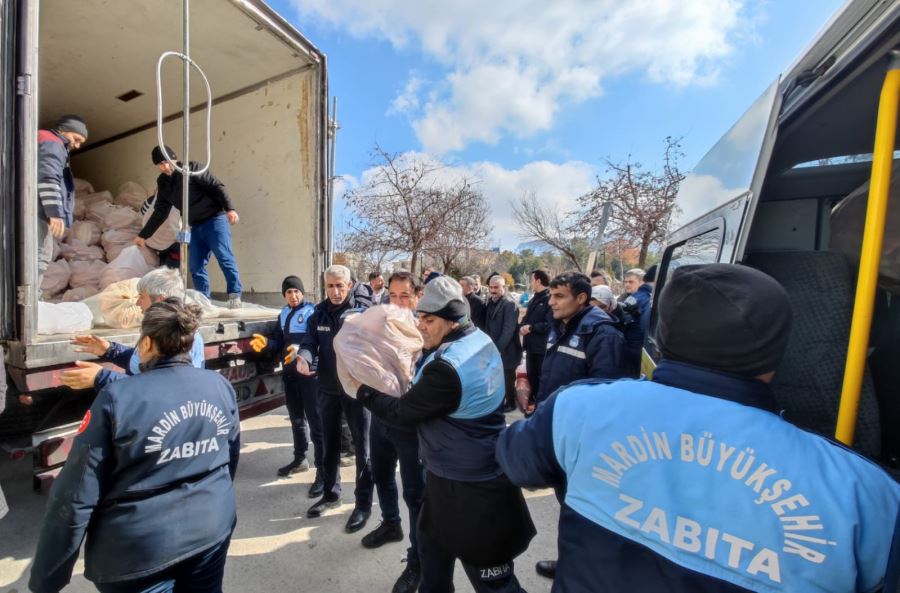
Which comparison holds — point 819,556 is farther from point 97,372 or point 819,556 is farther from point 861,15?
point 97,372

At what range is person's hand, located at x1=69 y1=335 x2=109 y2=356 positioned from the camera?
1.98m

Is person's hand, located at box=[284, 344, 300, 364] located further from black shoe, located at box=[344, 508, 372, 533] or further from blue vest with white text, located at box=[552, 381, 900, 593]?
blue vest with white text, located at box=[552, 381, 900, 593]

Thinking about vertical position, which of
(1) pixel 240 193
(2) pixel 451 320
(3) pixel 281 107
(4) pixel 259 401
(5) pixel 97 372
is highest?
(3) pixel 281 107

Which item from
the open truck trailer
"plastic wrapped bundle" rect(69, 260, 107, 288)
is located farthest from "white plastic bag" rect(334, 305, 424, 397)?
"plastic wrapped bundle" rect(69, 260, 107, 288)

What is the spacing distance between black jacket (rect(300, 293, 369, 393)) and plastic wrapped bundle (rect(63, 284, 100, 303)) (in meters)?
2.65

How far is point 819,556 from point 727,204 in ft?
4.12

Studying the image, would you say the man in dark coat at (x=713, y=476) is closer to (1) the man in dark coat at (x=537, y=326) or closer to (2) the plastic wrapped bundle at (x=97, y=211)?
(1) the man in dark coat at (x=537, y=326)

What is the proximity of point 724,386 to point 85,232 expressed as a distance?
19.9 feet

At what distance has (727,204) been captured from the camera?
1.55 m

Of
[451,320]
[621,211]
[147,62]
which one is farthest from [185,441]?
[621,211]

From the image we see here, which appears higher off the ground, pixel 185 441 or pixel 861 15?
pixel 861 15

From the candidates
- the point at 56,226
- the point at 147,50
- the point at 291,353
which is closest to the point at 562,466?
the point at 291,353

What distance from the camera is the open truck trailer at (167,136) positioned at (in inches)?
76.9

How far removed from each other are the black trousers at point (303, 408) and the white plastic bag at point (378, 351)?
1.09 m
